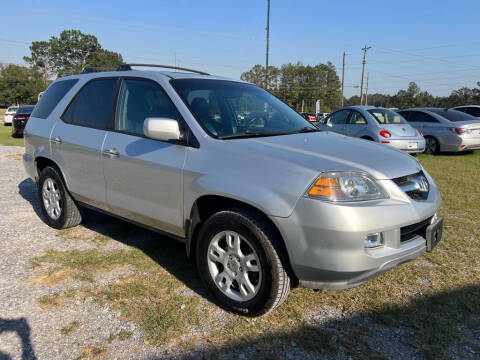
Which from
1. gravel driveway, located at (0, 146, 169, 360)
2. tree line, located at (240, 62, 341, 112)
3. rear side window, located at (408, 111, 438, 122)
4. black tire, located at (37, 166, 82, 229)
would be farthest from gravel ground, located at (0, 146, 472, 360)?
tree line, located at (240, 62, 341, 112)

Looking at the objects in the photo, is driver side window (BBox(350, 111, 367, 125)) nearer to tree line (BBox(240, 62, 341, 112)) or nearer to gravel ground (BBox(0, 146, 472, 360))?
gravel ground (BBox(0, 146, 472, 360))

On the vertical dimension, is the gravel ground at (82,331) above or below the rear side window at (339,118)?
below

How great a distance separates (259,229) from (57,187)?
2998 mm

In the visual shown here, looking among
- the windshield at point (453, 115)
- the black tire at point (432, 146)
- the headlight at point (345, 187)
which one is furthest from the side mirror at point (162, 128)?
the windshield at point (453, 115)

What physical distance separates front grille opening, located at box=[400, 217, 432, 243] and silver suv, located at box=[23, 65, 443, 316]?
1 cm

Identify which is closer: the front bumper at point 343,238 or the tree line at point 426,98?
the front bumper at point 343,238

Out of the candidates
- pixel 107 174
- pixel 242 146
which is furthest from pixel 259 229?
pixel 107 174

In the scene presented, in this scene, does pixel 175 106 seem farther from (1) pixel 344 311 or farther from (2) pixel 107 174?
(1) pixel 344 311

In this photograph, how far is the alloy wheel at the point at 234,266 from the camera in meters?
2.62

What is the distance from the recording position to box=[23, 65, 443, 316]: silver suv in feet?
7.61

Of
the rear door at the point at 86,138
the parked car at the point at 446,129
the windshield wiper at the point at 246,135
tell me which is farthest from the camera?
the parked car at the point at 446,129

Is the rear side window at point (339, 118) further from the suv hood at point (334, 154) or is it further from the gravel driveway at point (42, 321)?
the gravel driveway at point (42, 321)

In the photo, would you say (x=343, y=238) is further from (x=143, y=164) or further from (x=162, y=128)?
(x=143, y=164)

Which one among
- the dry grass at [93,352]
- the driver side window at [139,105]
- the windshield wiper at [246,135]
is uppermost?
the driver side window at [139,105]
